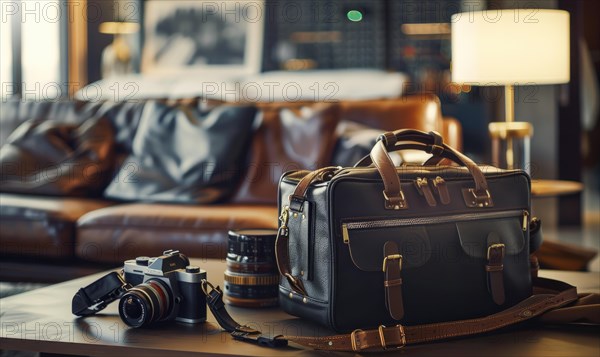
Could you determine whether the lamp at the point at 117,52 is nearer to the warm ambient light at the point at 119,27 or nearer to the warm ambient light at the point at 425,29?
the warm ambient light at the point at 119,27

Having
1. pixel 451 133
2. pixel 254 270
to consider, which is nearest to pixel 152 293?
pixel 254 270

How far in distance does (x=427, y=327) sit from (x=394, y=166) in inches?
10.5

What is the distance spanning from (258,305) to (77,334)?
0.36m

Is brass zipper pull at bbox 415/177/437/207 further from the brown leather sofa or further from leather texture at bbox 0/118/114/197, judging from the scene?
leather texture at bbox 0/118/114/197

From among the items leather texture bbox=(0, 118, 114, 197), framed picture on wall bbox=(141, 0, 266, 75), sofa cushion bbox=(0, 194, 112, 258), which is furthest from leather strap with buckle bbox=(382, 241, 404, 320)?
framed picture on wall bbox=(141, 0, 266, 75)

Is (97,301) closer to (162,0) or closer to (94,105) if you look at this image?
(94,105)

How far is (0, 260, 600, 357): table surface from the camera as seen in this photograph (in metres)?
1.38

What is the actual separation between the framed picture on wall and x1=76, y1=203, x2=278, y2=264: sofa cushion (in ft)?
12.8

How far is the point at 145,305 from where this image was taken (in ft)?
4.85

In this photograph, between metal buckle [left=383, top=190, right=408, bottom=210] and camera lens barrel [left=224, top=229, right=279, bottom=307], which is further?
camera lens barrel [left=224, top=229, right=279, bottom=307]

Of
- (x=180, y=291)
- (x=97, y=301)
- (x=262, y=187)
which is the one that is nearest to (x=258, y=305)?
(x=180, y=291)

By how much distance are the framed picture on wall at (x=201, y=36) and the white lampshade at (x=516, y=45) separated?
12.2 ft

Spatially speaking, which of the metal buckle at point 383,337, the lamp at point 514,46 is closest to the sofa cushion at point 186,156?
the lamp at point 514,46

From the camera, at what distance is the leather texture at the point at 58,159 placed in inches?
127
